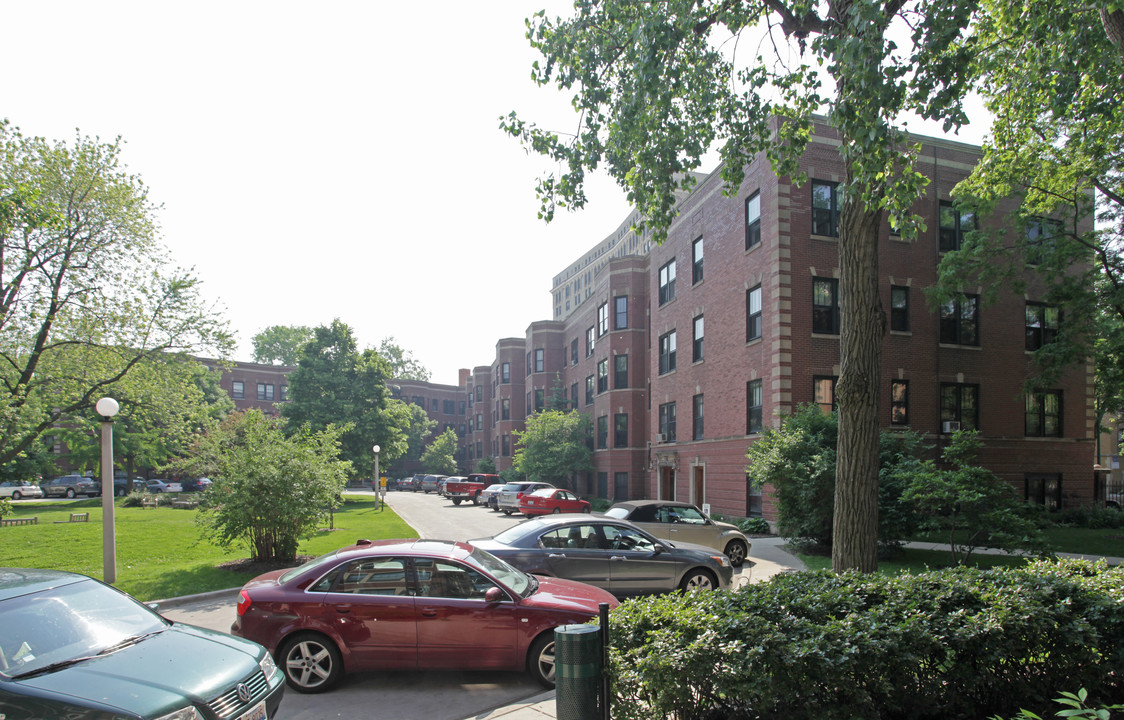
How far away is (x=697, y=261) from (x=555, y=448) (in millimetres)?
15041

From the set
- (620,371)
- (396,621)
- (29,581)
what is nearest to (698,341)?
(620,371)

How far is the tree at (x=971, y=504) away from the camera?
12.3 metres

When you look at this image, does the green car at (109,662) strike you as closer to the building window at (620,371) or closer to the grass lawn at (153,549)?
the grass lawn at (153,549)

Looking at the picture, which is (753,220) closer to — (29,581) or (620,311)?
(620,311)

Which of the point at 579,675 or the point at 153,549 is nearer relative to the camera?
the point at 579,675

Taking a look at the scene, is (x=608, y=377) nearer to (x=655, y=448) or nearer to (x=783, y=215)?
(x=655, y=448)

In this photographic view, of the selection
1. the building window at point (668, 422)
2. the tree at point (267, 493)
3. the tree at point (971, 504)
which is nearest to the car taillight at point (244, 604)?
the tree at point (267, 493)

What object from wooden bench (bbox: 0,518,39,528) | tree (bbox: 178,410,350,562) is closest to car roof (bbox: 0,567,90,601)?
tree (bbox: 178,410,350,562)

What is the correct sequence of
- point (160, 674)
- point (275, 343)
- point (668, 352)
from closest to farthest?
point (160, 674), point (668, 352), point (275, 343)

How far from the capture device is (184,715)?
4.26 m

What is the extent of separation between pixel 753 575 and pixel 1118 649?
30.1 ft

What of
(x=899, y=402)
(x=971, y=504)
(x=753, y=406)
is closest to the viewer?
(x=971, y=504)

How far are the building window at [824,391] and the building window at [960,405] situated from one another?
475cm

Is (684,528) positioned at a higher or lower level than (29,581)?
lower
